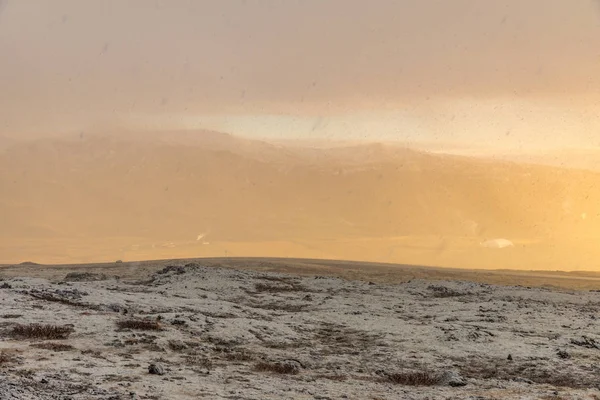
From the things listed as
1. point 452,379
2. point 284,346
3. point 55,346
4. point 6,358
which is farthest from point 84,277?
point 452,379

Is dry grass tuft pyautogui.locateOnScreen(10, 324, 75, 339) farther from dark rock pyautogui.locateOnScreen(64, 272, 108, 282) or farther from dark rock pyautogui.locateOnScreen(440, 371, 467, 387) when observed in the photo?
dark rock pyautogui.locateOnScreen(64, 272, 108, 282)

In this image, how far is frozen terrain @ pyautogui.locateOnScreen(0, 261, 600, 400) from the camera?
48.1ft

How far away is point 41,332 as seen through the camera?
18953 mm

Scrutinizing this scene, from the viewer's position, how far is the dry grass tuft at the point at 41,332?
18.7m

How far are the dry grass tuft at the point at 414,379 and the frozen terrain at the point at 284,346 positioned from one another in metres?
0.05

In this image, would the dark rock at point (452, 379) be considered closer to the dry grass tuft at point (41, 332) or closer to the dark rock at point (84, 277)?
the dry grass tuft at point (41, 332)

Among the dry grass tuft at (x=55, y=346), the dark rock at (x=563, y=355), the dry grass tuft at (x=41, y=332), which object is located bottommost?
the dark rock at (x=563, y=355)

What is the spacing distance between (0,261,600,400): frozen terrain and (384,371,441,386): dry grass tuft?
0.17 ft

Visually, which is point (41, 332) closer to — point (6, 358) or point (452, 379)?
point (6, 358)

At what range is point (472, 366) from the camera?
1894cm


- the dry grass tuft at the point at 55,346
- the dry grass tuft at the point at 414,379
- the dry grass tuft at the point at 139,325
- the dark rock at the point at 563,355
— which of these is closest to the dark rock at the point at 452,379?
the dry grass tuft at the point at 414,379

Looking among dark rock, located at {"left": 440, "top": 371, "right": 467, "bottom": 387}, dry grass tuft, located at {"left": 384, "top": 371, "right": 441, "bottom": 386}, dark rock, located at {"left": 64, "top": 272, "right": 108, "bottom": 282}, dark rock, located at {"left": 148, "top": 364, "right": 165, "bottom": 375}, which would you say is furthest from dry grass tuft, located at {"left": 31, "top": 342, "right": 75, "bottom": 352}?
dark rock, located at {"left": 64, "top": 272, "right": 108, "bottom": 282}

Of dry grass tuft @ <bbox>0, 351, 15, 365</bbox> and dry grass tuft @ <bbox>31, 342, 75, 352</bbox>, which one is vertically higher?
dry grass tuft @ <bbox>31, 342, 75, 352</bbox>

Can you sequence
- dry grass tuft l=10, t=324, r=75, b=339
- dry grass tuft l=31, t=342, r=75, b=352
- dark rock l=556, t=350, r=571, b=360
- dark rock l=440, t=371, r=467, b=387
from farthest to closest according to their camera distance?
1. dark rock l=556, t=350, r=571, b=360
2. dry grass tuft l=10, t=324, r=75, b=339
3. dry grass tuft l=31, t=342, r=75, b=352
4. dark rock l=440, t=371, r=467, b=387
